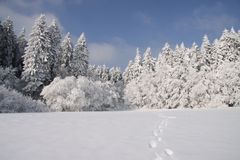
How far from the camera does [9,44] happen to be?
131ft

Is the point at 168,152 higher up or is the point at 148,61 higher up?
the point at 148,61

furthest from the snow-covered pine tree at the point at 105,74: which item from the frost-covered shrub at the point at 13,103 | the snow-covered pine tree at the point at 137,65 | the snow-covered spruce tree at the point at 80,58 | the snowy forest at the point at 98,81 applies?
the frost-covered shrub at the point at 13,103

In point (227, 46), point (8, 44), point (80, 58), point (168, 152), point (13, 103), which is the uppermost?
point (227, 46)

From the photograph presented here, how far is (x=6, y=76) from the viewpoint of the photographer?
34.0 meters

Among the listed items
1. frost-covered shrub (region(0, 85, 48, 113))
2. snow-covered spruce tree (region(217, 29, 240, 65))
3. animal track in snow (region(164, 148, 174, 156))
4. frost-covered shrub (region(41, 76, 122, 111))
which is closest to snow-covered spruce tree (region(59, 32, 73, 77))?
frost-covered shrub (region(41, 76, 122, 111))

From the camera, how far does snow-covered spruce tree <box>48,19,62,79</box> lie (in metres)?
41.2

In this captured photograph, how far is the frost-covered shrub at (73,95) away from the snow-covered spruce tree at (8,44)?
10.1 meters

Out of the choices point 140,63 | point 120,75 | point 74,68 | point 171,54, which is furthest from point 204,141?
point 120,75

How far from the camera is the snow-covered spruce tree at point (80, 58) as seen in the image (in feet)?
142

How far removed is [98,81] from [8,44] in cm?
1532

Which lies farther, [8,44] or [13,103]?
[8,44]

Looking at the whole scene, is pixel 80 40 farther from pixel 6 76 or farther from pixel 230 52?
pixel 230 52

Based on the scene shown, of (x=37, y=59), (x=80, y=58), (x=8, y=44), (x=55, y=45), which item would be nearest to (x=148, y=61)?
(x=80, y=58)

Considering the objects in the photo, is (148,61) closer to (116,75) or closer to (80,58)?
(80,58)
